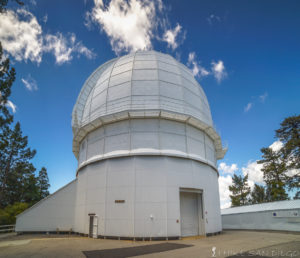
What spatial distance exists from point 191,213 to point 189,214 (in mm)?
223

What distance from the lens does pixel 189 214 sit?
1541 cm

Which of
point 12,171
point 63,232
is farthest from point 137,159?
point 12,171

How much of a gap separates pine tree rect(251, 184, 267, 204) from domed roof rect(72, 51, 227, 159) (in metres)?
40.8

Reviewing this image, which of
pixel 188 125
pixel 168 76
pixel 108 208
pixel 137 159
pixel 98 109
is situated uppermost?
Answer: pixel 168 76

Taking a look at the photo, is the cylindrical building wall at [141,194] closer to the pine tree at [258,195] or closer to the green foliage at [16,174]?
the green foliage at [16,174]

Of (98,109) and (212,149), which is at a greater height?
(98,109)

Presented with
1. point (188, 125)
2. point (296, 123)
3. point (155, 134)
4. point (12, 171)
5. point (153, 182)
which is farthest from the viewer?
point (12, 171)

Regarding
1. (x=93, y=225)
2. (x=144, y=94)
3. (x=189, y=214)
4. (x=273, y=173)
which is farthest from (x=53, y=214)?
(x=273, y=173)

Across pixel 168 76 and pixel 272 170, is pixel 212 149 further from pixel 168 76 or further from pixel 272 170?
pixel 272 170

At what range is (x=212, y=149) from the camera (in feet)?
63.6

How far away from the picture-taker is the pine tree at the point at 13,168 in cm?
3174

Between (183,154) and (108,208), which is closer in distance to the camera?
(108,208)

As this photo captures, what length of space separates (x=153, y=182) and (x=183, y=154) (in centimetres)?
321

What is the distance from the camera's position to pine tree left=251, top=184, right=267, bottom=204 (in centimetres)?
5045
